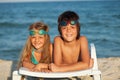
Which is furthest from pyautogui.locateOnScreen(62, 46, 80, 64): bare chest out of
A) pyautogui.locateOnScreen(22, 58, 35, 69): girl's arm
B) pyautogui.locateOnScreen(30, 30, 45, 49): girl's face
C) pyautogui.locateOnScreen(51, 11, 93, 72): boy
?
pyautogui.locateOnScreen(22, 58, 35, 69): girl's arm

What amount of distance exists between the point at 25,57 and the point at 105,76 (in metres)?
1.80

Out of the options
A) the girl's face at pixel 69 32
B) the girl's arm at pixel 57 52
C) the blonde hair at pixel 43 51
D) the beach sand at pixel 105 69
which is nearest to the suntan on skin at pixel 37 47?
the blonde hair at pixel 43 51

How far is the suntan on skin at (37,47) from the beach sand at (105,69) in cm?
138

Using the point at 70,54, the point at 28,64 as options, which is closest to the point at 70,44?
the point at 70,54

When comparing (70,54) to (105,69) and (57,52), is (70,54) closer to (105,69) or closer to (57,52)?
(57,52)

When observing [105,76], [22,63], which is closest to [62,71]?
[22,63]

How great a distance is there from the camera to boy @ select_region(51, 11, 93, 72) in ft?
11.6

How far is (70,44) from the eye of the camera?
370 cm

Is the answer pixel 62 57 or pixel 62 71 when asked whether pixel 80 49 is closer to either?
pixel 62 57

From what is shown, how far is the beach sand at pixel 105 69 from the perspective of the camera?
5009mm

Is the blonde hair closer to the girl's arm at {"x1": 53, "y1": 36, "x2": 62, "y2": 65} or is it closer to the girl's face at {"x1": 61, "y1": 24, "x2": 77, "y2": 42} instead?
the girl's arm at {"x1": 53, "y1": 36, "x2": 62, "y2": 65}

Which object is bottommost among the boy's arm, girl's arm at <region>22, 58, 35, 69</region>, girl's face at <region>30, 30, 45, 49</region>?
girl's arm at <region>22, 58, 35, 69</region>

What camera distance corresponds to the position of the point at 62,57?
12.2ft

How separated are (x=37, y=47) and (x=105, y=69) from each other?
86.5 inches
